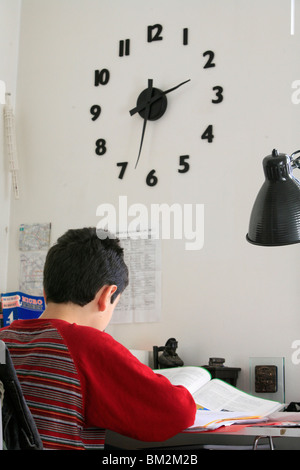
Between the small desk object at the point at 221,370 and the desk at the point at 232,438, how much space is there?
2.48ft

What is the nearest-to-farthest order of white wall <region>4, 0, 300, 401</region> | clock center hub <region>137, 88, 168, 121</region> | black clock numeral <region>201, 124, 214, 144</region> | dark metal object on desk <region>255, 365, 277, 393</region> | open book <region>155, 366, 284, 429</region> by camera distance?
open book <region>155, 366, 284, 429</region> < dark metal object on desk <region>255, 365, 277, 393</region> < white wall <region>4, 0, 300, 401</region> < black clock numeral <region>201, 124, 214, 144</region> < clock center hub <region>137, 88, 168, 121</region>

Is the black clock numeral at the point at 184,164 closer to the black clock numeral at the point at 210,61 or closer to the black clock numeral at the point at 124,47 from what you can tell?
the black clock numeral at the point at 210,61

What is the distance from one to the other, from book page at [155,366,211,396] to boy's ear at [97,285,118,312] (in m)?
0.47

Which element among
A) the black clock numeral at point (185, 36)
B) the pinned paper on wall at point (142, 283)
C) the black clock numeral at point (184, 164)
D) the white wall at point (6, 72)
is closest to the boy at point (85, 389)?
the pinned paper on wall at point (142, 283)

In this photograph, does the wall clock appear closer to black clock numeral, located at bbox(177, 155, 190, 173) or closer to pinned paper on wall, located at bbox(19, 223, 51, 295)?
black clock numeral, located at bbox(177, 155, 190, 173)

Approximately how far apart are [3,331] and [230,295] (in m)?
1.33

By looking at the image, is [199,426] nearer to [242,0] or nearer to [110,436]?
[110,436]

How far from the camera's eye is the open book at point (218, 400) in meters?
1.51

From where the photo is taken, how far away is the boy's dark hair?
51.5 inches

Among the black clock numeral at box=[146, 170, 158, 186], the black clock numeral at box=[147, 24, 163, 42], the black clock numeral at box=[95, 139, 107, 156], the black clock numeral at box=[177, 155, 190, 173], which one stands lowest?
the black clock numeral at box=[146, 170, 158, 186]

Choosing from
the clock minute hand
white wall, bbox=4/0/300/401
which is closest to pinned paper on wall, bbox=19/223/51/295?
white wall, bbox=4/0/300/401

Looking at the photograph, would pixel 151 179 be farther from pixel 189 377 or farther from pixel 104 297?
pixel 104 297

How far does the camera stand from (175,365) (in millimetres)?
2348

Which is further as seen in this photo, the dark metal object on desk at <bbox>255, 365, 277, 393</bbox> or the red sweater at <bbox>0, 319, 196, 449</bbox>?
the dark metal object on desk at <bbox>255, 365, 277, 393</bbox>
